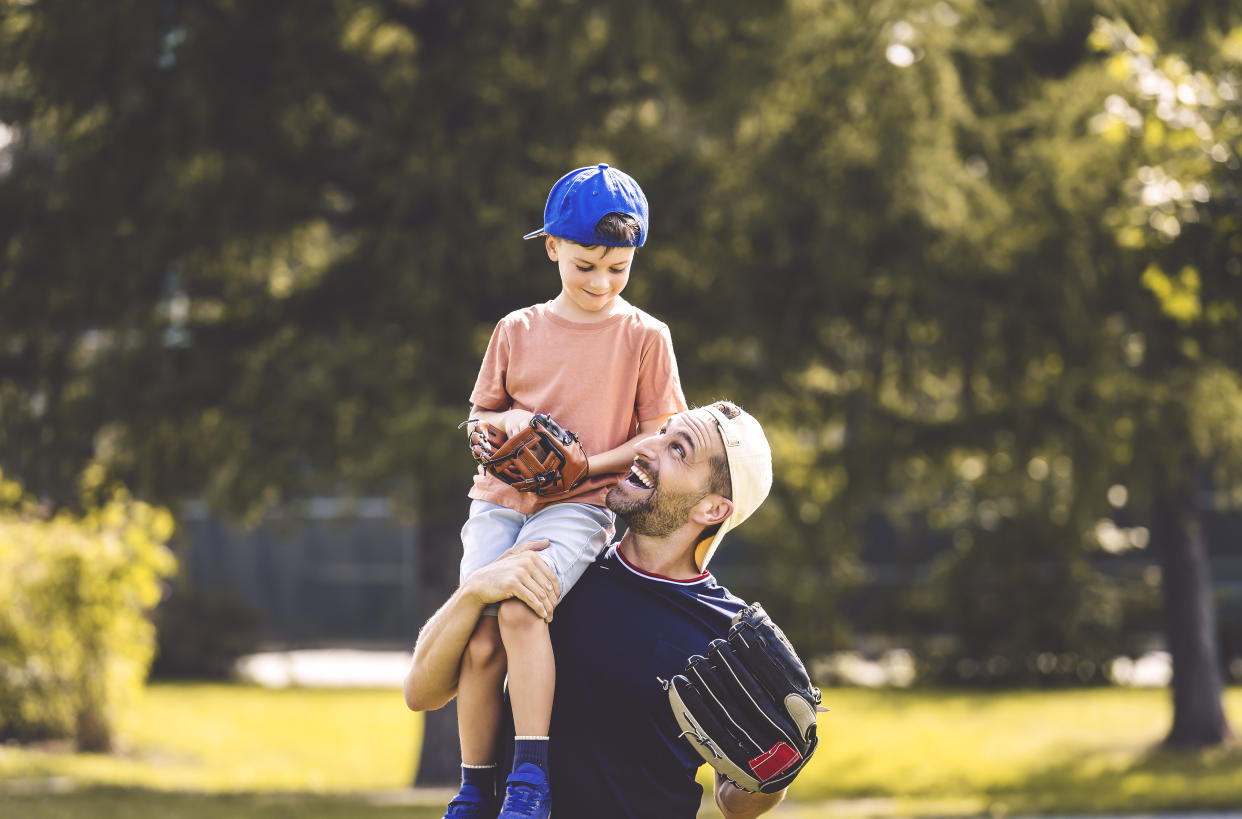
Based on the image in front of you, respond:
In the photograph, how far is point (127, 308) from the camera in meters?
9.85

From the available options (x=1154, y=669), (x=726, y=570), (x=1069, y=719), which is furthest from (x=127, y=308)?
(x=1154, y=669)

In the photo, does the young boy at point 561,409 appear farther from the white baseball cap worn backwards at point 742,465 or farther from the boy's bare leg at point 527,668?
the white baseball cap worn backwards at point 742,465

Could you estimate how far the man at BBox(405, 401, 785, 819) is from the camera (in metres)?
2.85

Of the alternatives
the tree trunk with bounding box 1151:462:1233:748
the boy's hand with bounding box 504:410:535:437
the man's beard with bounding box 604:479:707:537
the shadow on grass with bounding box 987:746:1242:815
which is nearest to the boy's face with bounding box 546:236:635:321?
the boy's hand with bounding box 504:410:535:437

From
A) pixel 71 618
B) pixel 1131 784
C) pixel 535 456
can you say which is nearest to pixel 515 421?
pixel 535 456

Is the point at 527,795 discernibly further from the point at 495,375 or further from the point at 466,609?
the point at 495,375

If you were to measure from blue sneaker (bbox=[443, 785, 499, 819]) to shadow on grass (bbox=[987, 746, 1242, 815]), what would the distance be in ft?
24.6

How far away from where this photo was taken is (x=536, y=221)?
9281 millimetres

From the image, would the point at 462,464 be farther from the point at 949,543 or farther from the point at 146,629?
the point at 949,543

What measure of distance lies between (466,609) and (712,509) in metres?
0.52

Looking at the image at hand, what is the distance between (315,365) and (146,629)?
527 cm

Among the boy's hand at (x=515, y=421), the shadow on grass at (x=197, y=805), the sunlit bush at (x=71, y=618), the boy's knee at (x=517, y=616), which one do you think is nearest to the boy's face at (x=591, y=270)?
the boy's hand at (x=515, y=421)

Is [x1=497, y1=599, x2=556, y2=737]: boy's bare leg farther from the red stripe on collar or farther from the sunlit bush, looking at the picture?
the sunlit bush

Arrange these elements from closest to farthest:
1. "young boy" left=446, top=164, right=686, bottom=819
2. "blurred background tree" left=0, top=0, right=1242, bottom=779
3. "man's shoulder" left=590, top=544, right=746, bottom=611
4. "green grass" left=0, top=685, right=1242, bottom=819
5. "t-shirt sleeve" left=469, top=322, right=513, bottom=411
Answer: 1. "young boy" left=446, top=164, right=686, bottom=819
2. "man's shoulder" left=590, top=544, right=746, bottom=611
3. "t-shirt sleeve" left=469, top=322, right=513, bottom=411
4. "blurred background tree" left=0, top=0, right=1242, bottom=779
5. "green grass" left=0, top=685, right=1242, bottom=819
